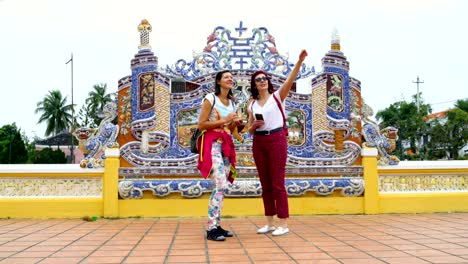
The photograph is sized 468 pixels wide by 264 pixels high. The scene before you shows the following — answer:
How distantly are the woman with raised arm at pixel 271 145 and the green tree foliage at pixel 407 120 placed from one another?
23959 mm

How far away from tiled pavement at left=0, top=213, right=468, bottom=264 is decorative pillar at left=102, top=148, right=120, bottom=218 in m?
0.21

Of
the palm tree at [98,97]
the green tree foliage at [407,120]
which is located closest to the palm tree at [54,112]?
the palm tree at [98,97]

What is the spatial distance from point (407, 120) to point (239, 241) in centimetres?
2921

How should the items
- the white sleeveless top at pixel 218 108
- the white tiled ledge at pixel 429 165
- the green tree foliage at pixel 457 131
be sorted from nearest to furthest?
the white sleeveless top at pixel 218 108 → the white tiled ledge at pixel 429 165 → the green tree foliage at pixel 457 131

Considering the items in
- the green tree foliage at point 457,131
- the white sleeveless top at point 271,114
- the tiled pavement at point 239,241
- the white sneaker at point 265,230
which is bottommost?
the tiled pavement at point 239,241

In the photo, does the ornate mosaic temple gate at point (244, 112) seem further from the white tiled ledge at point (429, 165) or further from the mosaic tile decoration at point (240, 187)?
the white tiled ledge at point (429, 165)

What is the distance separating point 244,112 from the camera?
6.33 m

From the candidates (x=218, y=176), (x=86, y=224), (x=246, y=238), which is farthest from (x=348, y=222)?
(x=86, y=224)

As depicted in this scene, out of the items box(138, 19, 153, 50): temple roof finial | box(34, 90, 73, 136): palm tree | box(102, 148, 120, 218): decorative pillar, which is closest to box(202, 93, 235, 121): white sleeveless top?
box(102, 148, 120, 218): decorative pillar

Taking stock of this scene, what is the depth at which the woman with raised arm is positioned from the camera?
4473 millimetres

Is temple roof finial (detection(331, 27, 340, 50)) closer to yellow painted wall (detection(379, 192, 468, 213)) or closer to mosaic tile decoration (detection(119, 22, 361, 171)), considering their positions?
mosaic tile decoration (detection(119, 22, 361, 171))

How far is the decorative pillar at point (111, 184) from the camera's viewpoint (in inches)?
235

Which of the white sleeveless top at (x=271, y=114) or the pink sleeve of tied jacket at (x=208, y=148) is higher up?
the white sleeveless top at (x=271, y=114)

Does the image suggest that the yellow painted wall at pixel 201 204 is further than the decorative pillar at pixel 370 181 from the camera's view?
No
